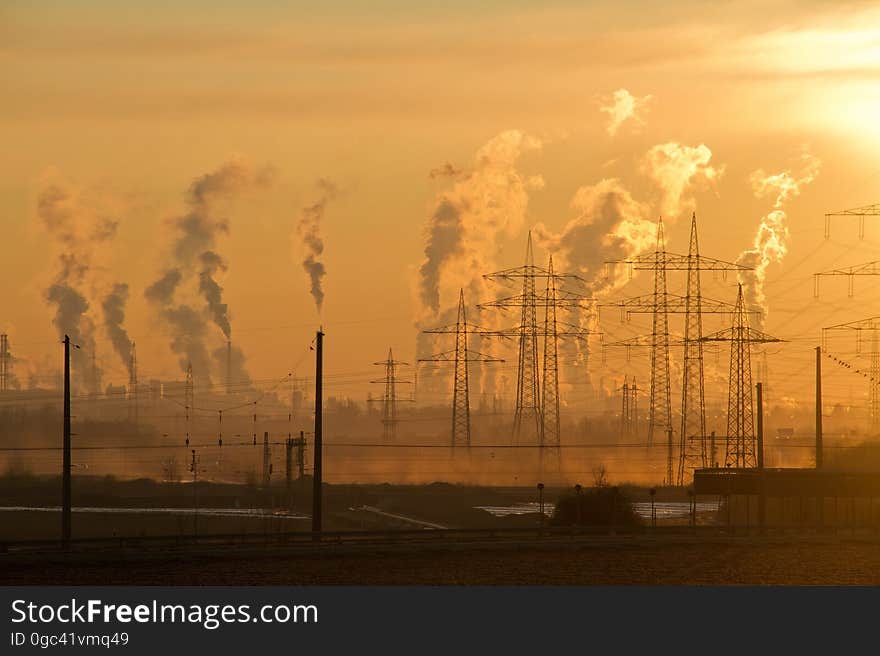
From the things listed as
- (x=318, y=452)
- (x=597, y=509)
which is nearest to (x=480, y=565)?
(x=318, y=452)

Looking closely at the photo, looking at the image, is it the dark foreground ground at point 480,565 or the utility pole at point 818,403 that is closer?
the dark foreground ground at point 480,565

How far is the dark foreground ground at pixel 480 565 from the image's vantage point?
170ft

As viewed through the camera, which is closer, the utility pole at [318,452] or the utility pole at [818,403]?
the utility pole at [318,452]

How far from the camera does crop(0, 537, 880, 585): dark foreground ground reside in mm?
51844

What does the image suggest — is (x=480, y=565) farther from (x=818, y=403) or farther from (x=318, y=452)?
(x=818, y=403)

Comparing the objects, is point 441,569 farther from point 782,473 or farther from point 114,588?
point 782,473

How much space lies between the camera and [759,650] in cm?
3422

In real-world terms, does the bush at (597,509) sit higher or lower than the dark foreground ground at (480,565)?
higher

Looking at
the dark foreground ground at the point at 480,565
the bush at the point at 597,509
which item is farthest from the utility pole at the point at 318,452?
the bush at the point at 597,509

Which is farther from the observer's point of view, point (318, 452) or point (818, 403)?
point (818, 403)

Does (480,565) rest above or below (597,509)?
below

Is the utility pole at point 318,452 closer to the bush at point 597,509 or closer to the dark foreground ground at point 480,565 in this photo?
the dark foreground ground at point 480,565

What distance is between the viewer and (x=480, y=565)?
5856cm

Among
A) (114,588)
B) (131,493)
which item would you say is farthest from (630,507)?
(131,493)
